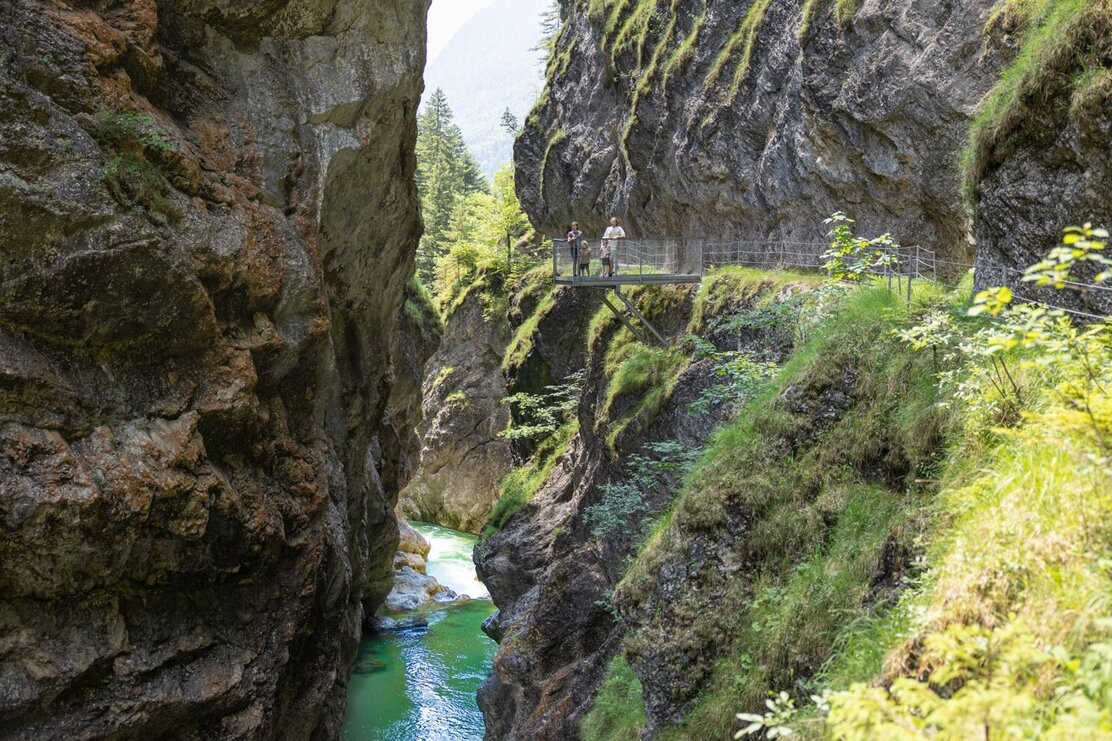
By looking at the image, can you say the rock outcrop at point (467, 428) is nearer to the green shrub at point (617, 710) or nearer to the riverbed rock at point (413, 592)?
the riverbed rock at point (413, 592)

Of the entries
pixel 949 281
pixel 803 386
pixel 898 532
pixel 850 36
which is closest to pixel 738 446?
pixel 803 386

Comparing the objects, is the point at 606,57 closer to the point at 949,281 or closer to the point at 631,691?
the point at 949,281

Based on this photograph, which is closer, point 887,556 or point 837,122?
point 887,556

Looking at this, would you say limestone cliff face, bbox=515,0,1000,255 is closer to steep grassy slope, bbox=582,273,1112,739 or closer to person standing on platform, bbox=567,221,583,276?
person standing on platform, bbox=567,221,583,276

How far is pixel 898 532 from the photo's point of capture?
A: 20.6ft

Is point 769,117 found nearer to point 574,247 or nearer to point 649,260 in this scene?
point 649,260

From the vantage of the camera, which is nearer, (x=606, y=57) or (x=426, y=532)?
(x=606, y=57)

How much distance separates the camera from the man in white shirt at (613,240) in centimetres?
1867

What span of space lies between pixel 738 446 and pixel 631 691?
3.96 metres

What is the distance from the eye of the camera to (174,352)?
1067 centimetres

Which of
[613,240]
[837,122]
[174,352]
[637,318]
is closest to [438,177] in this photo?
[637,318]

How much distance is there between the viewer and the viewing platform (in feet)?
62.2

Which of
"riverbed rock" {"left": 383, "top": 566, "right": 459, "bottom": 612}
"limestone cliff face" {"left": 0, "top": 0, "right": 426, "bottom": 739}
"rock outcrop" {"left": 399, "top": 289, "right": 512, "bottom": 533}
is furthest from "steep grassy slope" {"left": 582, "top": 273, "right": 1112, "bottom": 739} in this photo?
"rock outcrop" {"left": 399, "top": 289, "right": 512, "bottom": 533}

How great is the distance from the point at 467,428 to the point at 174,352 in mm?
29378
